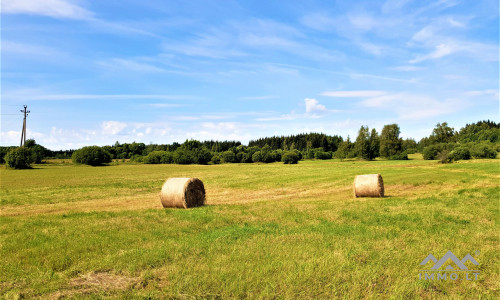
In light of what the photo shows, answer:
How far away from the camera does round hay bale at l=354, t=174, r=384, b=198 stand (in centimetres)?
2291

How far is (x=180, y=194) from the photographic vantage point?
19062 millimetres

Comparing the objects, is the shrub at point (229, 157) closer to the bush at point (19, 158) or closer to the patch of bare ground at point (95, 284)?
the bush at point (19, 158)

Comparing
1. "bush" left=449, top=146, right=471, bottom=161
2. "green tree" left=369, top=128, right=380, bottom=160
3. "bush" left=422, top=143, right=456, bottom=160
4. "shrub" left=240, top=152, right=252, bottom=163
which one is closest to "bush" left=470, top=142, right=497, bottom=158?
"bush" left=449, top=146, right=471, bottom=161

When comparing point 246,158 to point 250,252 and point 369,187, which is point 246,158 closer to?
point 369,187

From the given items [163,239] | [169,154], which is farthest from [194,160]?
[163,239]

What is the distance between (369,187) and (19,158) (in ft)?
293

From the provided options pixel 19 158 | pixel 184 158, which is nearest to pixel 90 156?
pixel 19 158

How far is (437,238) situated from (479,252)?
4.37ft

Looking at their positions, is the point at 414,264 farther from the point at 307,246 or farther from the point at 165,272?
the point at 165,272

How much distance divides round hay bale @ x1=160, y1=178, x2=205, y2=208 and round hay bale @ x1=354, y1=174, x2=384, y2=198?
11.7 metres

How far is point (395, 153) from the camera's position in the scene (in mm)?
109562

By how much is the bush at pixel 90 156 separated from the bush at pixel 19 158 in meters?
17.2

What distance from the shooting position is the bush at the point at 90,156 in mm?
100562

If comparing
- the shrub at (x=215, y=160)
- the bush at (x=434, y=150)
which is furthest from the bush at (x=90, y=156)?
the bush at (x=434, y=150)
